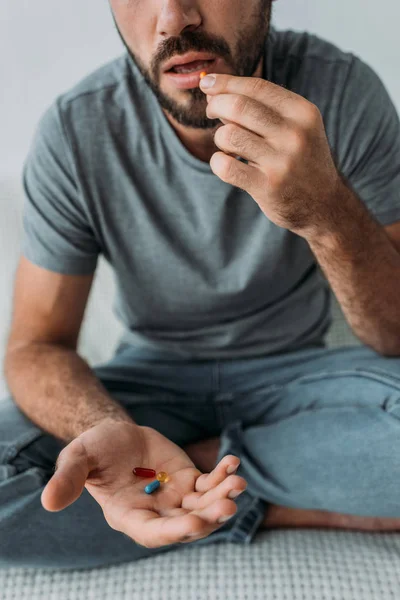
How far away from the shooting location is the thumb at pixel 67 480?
0.67 metres

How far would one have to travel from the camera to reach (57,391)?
1105 millimetres

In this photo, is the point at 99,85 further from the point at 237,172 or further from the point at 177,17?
the point at 237,172

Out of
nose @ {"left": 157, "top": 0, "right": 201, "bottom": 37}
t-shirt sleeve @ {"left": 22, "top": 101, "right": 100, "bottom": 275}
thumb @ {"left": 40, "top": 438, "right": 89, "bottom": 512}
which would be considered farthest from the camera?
t-shirt sleeve @ {"left": 22, "top": 101, "right": 100, "bottom": 275}

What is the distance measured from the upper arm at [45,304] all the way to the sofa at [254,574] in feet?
1.28

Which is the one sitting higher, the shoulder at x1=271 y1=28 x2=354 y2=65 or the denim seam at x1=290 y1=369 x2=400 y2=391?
the shoulder at x1=271 y1=28 x2=354 y2=65

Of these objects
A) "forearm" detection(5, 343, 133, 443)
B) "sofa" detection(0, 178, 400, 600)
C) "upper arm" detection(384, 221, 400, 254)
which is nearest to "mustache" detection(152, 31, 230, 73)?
"upper arm" detection(384, 221, 400, 254)

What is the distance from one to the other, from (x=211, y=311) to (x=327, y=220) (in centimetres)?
37

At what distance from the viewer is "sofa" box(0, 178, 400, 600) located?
97cm

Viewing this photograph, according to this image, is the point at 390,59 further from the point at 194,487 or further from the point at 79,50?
the point at 194,487

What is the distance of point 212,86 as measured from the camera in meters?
0.79

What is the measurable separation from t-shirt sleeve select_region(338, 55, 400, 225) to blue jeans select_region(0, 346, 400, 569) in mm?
268

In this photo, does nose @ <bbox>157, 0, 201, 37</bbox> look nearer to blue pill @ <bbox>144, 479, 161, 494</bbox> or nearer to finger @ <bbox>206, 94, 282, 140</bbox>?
finger @ <bbox>206, 94, 282, 140</bbox>

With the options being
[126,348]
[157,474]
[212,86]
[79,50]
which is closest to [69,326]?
[126,348]

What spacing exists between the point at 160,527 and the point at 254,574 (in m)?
0.35
